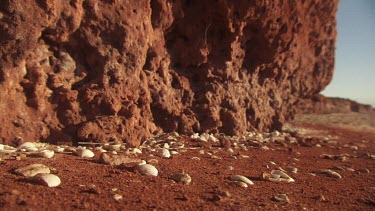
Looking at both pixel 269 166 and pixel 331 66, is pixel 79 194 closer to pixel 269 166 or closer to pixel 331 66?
pixel 269 166

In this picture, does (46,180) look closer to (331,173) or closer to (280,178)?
(280,178)

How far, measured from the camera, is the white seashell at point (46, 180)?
8.42ft

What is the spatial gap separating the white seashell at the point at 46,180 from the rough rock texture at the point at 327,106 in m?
21.9

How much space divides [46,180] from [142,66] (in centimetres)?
330

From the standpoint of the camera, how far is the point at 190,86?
705 centimetres

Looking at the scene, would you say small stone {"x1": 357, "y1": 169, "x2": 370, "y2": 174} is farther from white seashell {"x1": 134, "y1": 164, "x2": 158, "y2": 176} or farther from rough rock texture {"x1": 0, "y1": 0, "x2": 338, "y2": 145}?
rough rock texture {"x1": 0, "y1": 0, "x2": 338, "y2": 145}

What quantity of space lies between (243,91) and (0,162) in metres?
5.90

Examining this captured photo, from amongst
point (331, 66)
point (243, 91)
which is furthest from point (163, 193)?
point (331, 66)

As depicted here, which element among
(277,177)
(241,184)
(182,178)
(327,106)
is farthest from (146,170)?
(327,106)

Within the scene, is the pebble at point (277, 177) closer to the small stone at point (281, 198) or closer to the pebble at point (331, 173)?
the small stone at point (281, 198)

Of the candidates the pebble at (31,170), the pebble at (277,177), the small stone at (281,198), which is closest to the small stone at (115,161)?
the pebble at (31,170)

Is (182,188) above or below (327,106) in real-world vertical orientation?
below

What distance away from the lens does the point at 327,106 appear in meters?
26.6

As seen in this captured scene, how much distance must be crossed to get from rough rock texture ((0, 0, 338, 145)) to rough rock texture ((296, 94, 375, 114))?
49.7ft
